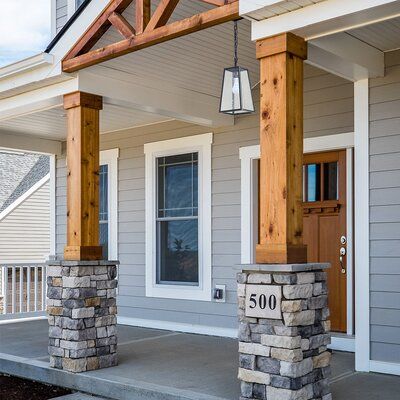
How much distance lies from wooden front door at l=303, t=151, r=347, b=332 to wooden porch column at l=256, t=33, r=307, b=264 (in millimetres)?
2262

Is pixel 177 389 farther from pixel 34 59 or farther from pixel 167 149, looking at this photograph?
pixel 167 149

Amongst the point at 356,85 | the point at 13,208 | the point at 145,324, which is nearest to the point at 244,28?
the point at 356,85

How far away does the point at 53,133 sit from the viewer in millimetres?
8766

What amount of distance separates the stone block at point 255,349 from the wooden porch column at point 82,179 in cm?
199

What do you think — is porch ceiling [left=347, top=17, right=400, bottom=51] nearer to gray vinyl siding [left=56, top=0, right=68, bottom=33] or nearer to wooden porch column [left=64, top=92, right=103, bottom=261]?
wooden porch column [left=64, top=92, right=103, bottom=261]

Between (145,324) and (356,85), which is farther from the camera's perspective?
(145,324)

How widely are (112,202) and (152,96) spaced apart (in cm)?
259

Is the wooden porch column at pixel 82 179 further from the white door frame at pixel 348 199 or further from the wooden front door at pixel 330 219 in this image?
the wooden front door at pixel 330 219

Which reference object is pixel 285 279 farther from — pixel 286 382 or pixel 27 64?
pixel 27 64

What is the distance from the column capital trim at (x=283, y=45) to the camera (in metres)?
3.97

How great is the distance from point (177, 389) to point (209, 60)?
3.23 meters

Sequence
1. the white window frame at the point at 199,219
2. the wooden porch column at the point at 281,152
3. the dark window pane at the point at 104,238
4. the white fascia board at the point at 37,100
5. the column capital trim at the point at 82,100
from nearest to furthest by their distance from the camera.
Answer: the wooden porch column at the point at 281,152 < the column capital trim at the point at 82,100 < the white fascia board at the point at 37,100 < the white window frame at the point at 199,219 < the dark window pane at the point at 104,238

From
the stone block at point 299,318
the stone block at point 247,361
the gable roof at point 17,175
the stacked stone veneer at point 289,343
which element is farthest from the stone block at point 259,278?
the gable roof at point 17,175

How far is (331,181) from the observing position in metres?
Result: 6.27
